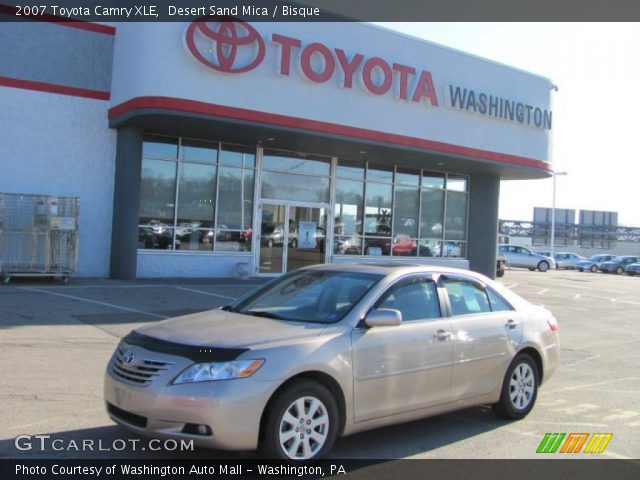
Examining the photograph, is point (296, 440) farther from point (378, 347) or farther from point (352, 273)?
point (352, 273)

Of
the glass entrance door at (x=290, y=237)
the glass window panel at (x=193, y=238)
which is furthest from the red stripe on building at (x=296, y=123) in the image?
the glass window panel at (x=193, y=238)

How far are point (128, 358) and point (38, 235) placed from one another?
1057 cm

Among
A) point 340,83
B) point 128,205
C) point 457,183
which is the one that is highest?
point 340,83

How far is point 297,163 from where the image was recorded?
19.2 m

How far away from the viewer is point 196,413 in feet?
A: 14.3

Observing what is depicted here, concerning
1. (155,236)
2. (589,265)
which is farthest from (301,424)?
(589,265)

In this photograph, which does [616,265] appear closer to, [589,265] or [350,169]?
[589,265]

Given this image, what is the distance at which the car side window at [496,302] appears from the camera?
21.7 feet

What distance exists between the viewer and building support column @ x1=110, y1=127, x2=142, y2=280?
15625 millimetres

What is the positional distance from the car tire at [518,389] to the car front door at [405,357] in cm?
95

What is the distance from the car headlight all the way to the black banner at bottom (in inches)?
28.5

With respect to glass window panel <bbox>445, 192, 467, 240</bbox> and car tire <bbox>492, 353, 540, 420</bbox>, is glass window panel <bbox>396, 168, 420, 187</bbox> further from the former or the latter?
car tire <bbox>492, 353, 540, 420</bbox>

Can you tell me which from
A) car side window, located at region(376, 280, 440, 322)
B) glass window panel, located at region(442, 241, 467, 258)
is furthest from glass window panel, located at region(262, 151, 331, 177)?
car side window, located at region(376, 280, 440, 322)

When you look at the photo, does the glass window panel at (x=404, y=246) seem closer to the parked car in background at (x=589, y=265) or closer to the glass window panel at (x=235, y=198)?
the glass window panel at (x=235, y=198)
